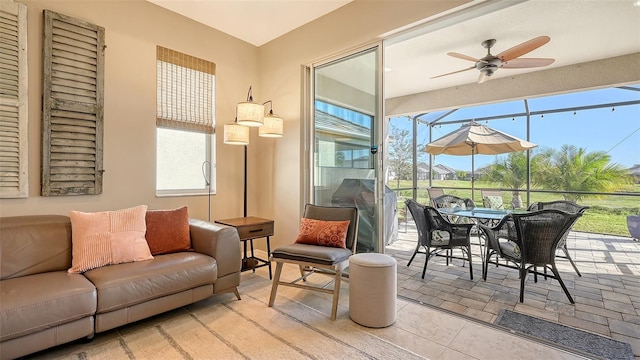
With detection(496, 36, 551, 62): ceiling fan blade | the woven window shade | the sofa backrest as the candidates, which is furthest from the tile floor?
detection(496, 36, 551, 62): ceiling fan blade

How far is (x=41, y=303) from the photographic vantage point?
1.66 m

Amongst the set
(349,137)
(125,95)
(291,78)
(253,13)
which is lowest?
(349,137)

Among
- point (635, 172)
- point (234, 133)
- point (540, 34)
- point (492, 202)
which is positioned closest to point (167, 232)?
point (234, 133)

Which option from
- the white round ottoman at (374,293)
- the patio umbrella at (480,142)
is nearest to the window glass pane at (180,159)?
the white round ottoman at (374,293)

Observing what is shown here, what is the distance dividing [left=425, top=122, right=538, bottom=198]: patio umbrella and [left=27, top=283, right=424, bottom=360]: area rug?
3631 millimetres

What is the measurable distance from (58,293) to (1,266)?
666 millimetres

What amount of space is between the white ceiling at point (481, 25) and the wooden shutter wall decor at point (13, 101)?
4.15 ft

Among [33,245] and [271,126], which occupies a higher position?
[271,126]

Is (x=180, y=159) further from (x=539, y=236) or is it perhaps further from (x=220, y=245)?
(x=539, y=236)

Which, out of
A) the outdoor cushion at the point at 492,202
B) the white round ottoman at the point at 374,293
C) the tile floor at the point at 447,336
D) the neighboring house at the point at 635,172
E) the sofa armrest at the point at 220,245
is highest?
the neighboring house at the point at 635,172

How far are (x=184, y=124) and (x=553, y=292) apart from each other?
14.7ft

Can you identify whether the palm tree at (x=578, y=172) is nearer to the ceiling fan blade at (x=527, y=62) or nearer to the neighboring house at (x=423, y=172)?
the neighboring house at (x=423, y=172)

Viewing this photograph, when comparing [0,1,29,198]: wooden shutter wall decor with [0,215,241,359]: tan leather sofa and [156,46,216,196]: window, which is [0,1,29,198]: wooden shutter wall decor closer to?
[0,215,241,359]: tan leather sofa

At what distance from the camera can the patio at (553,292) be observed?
7.70ft
